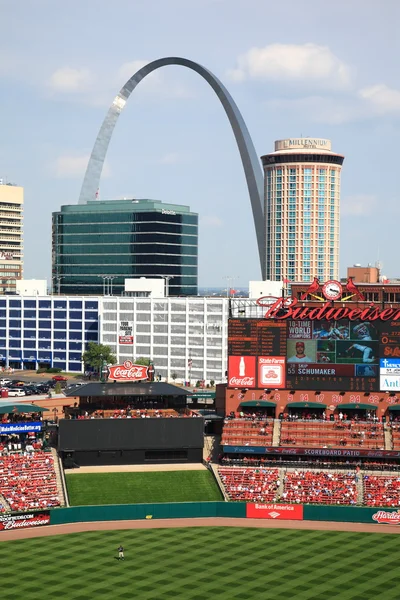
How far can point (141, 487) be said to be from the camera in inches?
3688

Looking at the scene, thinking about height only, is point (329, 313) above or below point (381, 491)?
above

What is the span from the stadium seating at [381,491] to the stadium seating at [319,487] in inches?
45.3

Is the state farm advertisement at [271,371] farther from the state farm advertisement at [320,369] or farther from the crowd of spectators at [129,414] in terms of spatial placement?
the crowd of spectators at [129,414]

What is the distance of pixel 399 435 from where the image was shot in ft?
322

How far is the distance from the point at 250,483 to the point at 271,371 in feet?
41.0

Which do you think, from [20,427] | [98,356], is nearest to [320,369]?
[20,427]

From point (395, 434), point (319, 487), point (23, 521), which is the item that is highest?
point (395, 434)

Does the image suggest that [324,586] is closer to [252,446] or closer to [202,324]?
[252,446]

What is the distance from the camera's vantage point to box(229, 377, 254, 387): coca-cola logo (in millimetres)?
102688

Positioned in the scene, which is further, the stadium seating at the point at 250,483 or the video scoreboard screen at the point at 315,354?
the video scoreboard screen at the point at 315,354

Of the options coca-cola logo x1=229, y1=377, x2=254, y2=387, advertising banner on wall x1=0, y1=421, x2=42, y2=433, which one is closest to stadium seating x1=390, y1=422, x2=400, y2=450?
coca-cola logo x1=229, y1=377, x2=254, y2=387

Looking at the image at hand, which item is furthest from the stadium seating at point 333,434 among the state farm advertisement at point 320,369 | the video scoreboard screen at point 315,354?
the state farm advertisement at point 320,369

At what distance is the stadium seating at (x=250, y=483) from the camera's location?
302 ft

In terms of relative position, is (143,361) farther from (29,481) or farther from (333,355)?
(29,481)
